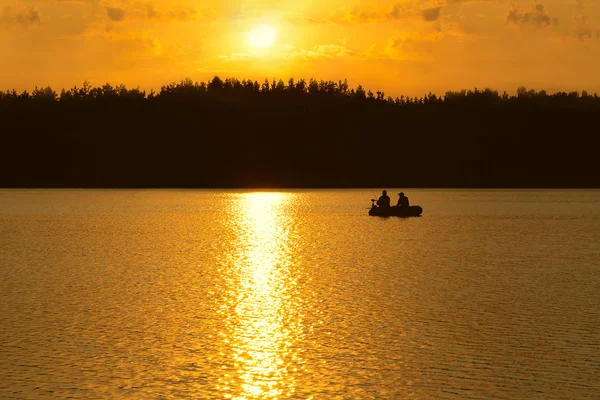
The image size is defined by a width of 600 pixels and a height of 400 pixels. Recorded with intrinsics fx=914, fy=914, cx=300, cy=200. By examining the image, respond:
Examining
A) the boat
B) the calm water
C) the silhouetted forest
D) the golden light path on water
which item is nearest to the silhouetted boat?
the boat

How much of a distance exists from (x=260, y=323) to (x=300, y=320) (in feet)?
3.79

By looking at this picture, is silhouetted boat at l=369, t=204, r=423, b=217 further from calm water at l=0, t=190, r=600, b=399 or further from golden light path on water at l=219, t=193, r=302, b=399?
golden light path on water at l=219, t=193, r=302, b=399

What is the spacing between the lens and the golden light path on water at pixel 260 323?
54.5 ft

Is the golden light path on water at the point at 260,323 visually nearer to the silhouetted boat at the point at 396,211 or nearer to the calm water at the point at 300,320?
the calm water at the point at 300,320

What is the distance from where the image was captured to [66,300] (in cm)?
2702

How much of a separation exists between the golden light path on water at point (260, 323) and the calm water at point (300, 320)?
2.6 inches

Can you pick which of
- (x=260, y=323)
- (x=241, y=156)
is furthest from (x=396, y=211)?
(x=241, y=156)

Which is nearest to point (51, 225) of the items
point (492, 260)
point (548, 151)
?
point (492, 260)

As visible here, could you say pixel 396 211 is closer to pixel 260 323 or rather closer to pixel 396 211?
pixel 396 211

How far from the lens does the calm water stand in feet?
55.0

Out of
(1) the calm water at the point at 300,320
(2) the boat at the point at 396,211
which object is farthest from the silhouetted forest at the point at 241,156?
(1) the calm water at the point at 300,320

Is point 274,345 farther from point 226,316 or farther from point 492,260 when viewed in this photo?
point 492,260

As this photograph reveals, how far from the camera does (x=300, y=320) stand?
2359 centimetres

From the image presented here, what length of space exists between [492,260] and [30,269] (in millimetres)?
19616
